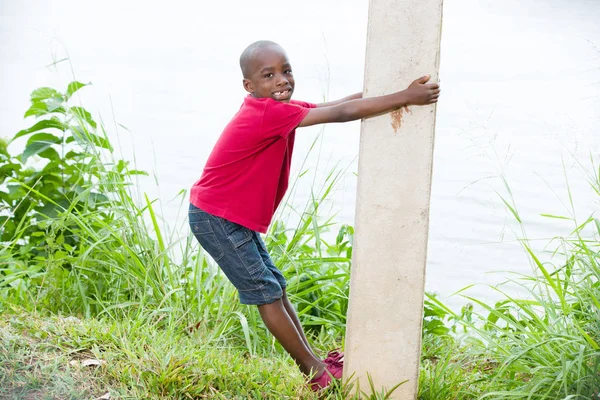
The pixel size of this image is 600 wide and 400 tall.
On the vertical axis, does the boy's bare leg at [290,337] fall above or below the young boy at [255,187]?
below

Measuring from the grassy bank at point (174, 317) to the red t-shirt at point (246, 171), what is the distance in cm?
50

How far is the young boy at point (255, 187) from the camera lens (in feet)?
8.43

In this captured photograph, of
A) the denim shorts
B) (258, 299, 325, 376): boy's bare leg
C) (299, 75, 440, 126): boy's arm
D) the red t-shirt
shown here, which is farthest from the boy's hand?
(258, 299, 325, 376): boy's bare leg

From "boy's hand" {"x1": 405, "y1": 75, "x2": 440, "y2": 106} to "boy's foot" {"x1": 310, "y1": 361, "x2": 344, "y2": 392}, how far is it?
0.97m

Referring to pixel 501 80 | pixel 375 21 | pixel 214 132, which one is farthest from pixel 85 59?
pixel 375 21

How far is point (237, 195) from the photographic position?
2.66m

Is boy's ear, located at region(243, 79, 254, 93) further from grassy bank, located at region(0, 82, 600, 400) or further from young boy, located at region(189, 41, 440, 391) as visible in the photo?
grassy bank, located at region(0, 82, 600, 400)

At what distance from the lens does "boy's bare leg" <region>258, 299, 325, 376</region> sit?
8.80ft

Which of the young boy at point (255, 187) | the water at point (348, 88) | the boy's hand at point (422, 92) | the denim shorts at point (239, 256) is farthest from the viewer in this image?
the water at point (348, 88)

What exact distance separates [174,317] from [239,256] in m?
0.59

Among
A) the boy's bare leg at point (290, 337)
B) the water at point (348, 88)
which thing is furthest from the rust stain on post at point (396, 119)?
the water at point (348, 88)

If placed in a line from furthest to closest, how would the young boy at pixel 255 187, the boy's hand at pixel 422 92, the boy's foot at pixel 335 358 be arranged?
the boy's foot at pixel 335 358
the young boy at pixel 255 187
the boy's hand at pixel 422 92

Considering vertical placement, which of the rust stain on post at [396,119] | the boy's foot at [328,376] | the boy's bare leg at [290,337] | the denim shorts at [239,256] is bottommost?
the boy's foot at [328,376]

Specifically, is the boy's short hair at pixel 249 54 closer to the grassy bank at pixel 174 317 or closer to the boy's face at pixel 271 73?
the boy's face at pixel 271 73
